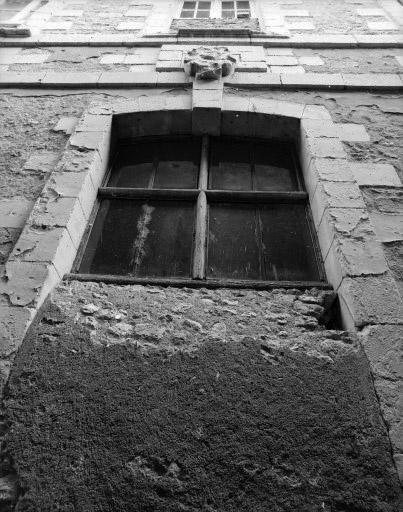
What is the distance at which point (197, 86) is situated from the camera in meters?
3.18

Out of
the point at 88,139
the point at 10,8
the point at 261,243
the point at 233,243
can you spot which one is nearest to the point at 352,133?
the point at 261,243

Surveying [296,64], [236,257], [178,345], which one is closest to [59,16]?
[296,64]

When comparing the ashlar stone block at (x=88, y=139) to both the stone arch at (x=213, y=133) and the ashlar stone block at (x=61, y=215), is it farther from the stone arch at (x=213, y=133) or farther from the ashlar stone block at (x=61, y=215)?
the ashlar stone block at (x=61, y=215)

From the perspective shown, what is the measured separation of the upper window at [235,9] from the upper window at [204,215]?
3.01 metres

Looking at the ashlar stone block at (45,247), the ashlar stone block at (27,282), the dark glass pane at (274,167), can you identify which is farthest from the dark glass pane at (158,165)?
the ashlar stone block at (27,282)

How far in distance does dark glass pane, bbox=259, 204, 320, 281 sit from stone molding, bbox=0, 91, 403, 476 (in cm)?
11

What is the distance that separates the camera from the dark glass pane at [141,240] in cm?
223

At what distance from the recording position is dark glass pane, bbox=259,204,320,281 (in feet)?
7.22

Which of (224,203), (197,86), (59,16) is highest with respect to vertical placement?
(59,16)

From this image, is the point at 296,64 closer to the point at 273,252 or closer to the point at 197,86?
the point at 197,86

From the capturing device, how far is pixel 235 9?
16.8ft

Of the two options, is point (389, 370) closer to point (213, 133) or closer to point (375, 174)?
point (375, 174)

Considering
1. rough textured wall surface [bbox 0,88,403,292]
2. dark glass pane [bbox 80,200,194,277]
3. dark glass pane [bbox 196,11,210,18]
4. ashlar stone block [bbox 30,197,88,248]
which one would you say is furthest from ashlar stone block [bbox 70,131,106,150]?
dark glass pane [bbox 196,11,210,18]

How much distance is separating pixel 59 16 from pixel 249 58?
9.34ft
